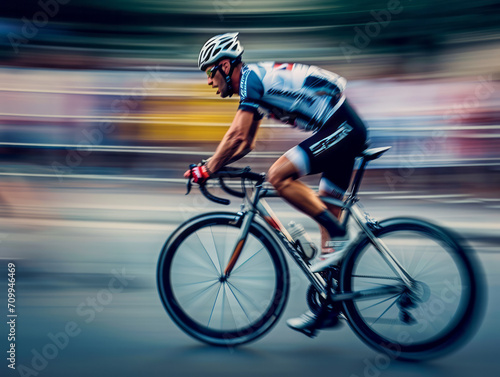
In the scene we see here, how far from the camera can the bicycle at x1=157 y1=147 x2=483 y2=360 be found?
134 inches

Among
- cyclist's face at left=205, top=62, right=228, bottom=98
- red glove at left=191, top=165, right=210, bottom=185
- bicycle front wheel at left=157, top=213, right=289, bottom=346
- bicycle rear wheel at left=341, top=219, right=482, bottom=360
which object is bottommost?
bicycle rear wheel at left=341, top=219, right=482, bottom=360

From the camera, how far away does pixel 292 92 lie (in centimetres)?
354

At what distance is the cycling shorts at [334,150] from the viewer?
3.50 m

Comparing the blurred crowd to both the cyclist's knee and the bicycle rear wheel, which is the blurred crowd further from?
the cyclist's knee

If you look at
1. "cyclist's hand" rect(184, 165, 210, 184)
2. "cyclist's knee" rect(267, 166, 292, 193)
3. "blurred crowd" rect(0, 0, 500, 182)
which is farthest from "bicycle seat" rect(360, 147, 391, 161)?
"blurred crowd" rect(0, 0, 500, 182)

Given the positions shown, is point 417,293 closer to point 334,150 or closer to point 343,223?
point 343,223

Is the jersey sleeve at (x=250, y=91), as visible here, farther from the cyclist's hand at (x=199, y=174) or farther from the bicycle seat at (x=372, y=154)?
the bicycle seat at (x=372, y=154)

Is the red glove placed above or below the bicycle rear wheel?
above

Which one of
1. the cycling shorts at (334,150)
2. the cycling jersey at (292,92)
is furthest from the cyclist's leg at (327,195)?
the cycling jersey at (292,92)

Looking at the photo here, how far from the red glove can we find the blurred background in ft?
8.94

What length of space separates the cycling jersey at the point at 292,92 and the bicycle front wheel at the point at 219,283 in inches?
26.3

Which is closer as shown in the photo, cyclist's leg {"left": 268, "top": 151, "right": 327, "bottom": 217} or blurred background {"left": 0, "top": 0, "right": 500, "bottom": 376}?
cyclist's leg {"left": 268, "top": 151, "right": 327, "bottom": 217}

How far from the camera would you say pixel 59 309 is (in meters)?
4.27

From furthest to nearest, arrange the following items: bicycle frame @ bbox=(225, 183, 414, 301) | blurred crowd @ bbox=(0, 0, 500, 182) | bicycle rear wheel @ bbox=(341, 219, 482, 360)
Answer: blurred crowd @ bbox=(0, 0, 500, 182) → bicycle frame @ bbox=(225, 183, 414, 301) → bicycle rear wheel @ bbox=(341, 219, 482, 360)
